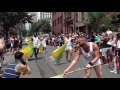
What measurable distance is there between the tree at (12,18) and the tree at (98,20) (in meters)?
12.5

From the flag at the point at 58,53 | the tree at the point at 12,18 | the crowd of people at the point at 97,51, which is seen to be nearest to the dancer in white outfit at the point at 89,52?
the crowd of people at the point at 97,51

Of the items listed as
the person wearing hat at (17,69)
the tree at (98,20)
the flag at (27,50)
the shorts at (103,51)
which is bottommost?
the flag at (27,50)

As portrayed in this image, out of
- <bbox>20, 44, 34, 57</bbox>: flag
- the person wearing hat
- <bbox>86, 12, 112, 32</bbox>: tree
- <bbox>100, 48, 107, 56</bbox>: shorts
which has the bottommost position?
<bbox>20, 44, 34, 57</bbox>: flag

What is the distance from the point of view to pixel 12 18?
53719mm

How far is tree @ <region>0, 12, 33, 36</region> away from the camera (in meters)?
52.6

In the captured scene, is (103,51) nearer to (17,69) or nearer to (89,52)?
(89,52)

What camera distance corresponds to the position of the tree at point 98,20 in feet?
134

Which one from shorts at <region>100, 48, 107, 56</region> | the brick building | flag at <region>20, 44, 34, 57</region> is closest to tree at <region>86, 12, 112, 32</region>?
the brick building

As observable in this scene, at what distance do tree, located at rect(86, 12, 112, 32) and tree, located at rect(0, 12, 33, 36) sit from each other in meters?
12.5

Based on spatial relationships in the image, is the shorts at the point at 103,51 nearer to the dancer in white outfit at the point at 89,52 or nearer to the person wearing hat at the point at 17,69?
the dancer in white outfit at the point at 89,52

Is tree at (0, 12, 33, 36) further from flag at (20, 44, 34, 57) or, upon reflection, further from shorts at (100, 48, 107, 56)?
shorts at (100, 48, 107, 56)

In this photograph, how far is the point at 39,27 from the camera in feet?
364

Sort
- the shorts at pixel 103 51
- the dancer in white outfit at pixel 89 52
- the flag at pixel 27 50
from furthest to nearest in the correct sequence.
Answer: the flag at pixel 27 50 < the shorts at pixel 103 51 < the dancer in white outfit at pixel 89 52
